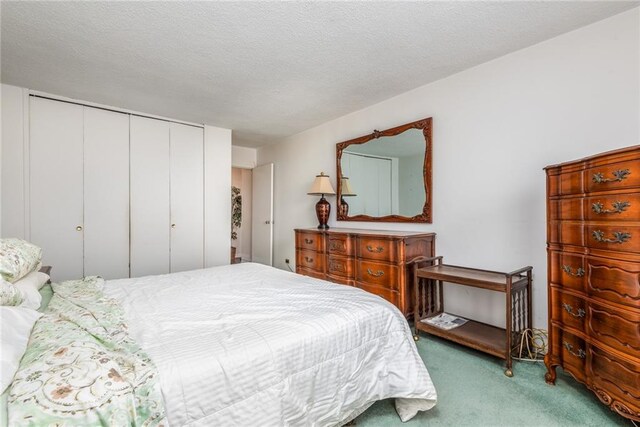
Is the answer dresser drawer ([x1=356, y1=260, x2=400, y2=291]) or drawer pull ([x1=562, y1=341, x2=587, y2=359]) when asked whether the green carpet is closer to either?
drawer pull ([x1=562, y1=341, x2=587, y2=359])

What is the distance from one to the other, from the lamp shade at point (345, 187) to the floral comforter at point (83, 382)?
3.01 meters

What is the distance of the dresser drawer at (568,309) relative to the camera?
1.64 metres

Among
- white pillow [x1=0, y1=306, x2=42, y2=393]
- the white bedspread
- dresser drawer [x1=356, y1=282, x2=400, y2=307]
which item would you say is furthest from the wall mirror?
white pillow [x1=0, y1=306, x2=42, y2=393]

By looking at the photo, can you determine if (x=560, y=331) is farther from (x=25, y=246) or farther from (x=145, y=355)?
(x=25, y=246)

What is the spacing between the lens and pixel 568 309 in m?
1.72

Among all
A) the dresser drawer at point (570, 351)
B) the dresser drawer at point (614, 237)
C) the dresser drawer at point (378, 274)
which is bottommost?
the dresser drawer at point (570, 351)

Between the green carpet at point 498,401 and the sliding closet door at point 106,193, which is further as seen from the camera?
the sliding closet door at point 106,193

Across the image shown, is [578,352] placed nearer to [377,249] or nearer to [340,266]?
[377,249]

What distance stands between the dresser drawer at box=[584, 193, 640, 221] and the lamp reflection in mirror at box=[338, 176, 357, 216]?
2439 mm

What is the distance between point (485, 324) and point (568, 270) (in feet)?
3.27

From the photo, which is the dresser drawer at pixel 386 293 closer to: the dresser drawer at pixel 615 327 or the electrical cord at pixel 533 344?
the electrical cord at pixel 533 344

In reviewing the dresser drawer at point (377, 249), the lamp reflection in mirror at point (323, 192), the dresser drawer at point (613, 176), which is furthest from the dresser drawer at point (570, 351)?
the lamp reflection in mirror at point (323, 192)

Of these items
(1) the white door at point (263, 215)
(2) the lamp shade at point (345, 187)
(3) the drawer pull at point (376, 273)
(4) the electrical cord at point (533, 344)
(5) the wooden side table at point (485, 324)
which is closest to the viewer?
(5) the wooden side table at point (485, 324)

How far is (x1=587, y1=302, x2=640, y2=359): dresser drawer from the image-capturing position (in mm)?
1345
